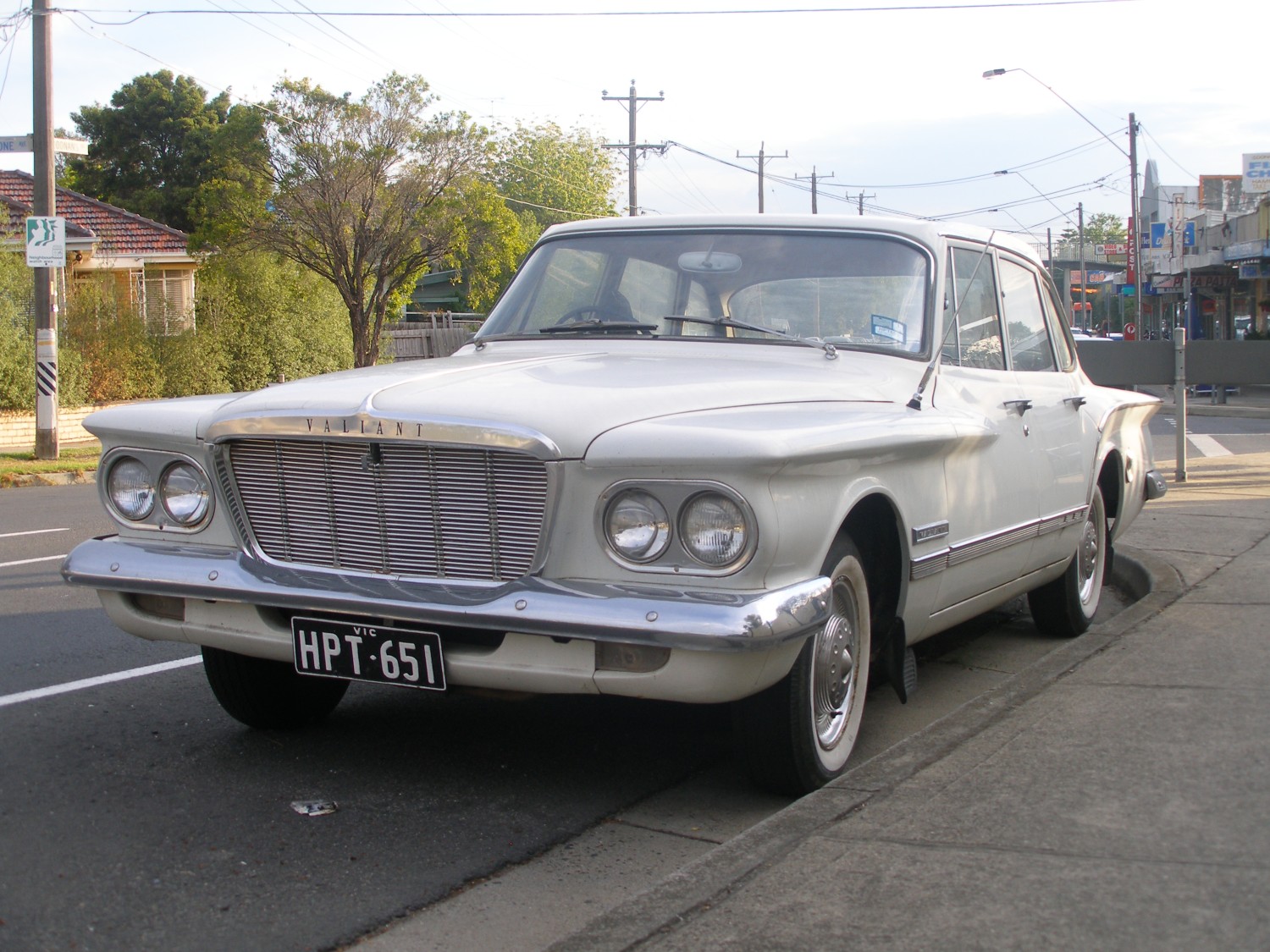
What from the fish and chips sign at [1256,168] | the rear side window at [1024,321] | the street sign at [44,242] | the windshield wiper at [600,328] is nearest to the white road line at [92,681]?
the windshield wiper at [600,328]

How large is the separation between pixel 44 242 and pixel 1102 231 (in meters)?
148

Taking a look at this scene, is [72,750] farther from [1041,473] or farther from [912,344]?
[1041,473]

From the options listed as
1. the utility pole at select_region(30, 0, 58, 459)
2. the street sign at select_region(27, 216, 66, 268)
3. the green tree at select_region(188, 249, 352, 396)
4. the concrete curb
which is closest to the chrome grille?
the concrete curb

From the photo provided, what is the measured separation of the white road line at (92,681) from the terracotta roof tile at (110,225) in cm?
2921

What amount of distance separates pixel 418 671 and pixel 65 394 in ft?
66.2

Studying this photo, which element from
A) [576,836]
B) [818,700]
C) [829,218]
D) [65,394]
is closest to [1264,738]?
[818,700]

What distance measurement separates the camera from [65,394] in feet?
71.9

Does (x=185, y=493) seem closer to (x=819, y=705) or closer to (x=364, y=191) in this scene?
(x=819, y=705)

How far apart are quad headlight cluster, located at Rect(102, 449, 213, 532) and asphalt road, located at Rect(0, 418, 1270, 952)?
778 mm

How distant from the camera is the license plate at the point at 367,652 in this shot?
3688 millimetres

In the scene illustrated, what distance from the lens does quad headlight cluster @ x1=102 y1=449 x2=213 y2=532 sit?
13.5 ft

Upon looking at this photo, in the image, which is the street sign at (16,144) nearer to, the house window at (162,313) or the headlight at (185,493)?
the house window at (162,313)

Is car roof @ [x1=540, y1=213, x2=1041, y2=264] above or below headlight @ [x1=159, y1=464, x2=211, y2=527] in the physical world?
above

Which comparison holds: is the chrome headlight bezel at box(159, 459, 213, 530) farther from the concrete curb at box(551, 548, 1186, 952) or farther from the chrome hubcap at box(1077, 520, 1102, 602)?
the chrome hubcap at box(1077, 520, 1102, 602)
